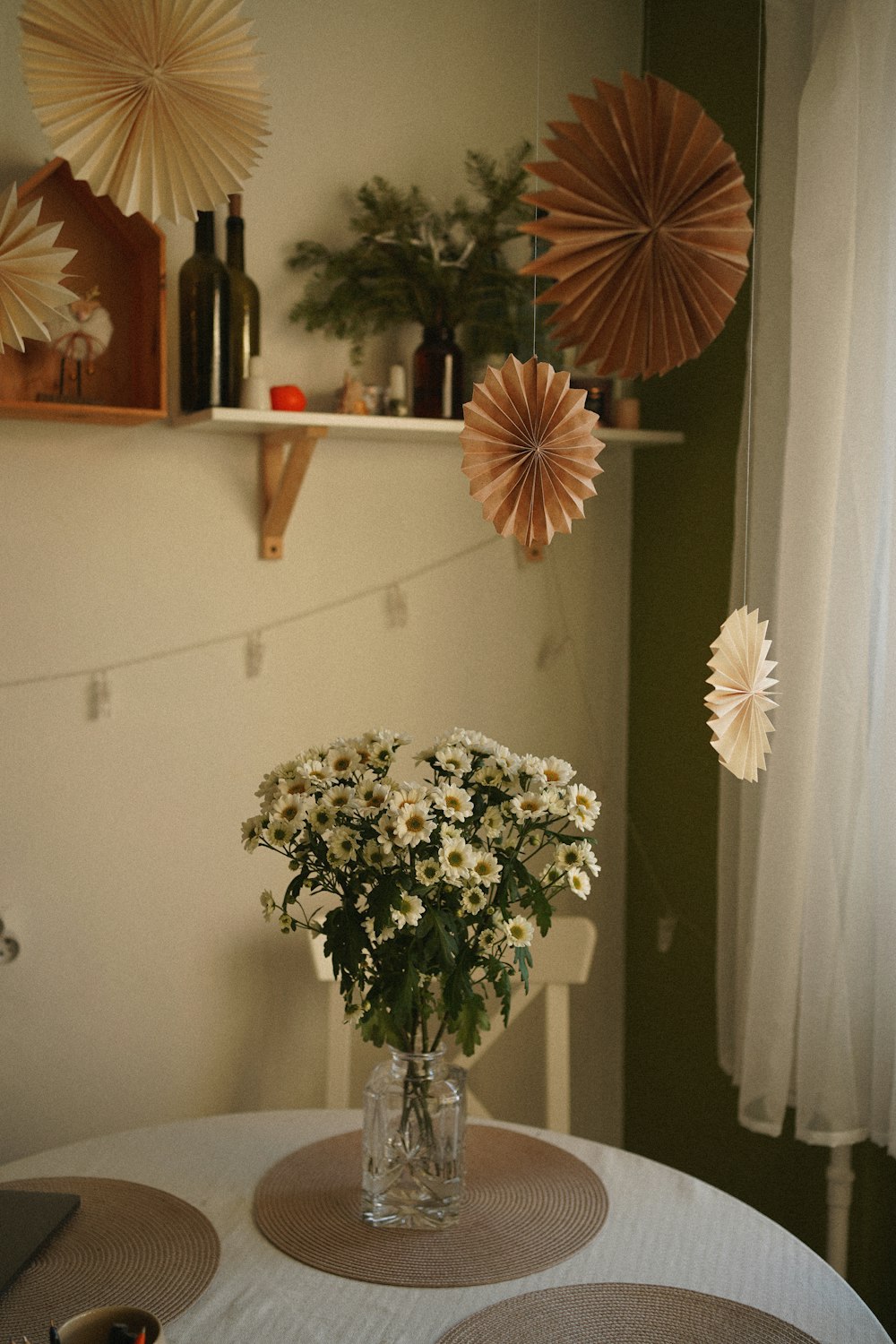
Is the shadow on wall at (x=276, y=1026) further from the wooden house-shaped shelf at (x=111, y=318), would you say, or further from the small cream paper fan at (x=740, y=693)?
the small cream paper fan at (x=740, y=693)

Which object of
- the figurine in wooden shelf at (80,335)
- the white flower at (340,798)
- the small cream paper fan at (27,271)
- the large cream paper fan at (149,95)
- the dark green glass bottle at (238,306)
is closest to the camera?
the large cream paper fan at (149,95)

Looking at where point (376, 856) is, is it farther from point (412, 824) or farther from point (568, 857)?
point (568, 857)

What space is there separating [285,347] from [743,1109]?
161 centimetres

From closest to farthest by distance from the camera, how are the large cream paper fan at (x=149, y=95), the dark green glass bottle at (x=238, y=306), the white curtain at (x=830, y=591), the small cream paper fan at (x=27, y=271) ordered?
the large cream paper fan at (x=149, y=95) → the small cream paper fan at (x=27, y=271) → the white curtain at (x=830, y=591) → the dark green glass bottle at (x=238, y=306)

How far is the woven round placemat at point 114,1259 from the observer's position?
1.35 m

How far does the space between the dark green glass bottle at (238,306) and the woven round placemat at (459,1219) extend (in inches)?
50.9

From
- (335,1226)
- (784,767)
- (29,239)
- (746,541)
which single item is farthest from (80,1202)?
(746,541)

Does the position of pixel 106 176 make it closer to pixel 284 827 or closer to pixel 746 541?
pixel 284 827

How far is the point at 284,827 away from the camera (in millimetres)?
1488

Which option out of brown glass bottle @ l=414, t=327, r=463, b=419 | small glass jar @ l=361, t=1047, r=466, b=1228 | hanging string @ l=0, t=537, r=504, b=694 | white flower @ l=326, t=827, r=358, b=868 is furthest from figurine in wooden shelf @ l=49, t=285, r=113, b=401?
small glass jar @ l=361, t=1047, r=466, b=1228

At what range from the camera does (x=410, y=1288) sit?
1412mm

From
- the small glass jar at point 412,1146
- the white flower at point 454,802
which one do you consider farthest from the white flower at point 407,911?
the small glass jar at point 412,1146

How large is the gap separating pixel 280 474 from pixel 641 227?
1.12 m

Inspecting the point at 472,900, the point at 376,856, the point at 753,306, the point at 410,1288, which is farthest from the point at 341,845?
the point at 753,306
